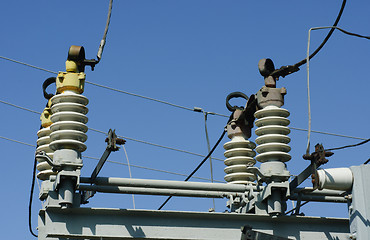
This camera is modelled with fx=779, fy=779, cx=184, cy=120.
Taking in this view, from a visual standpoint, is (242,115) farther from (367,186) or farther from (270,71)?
(367,186)

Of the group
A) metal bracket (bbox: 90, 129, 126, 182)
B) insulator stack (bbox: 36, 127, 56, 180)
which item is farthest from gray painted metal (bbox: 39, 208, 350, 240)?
insulator stack (bbox: 36, 127, 56, 180)

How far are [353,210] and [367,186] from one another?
28cm

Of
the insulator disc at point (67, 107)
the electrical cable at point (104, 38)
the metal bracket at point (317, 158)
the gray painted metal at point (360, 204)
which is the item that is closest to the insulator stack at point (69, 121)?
the insulator disc at point (67, 107)

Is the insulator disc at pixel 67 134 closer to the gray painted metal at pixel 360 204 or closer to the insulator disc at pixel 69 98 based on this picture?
the insulator disc at pixel 69 98

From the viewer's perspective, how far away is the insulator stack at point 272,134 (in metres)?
8.55

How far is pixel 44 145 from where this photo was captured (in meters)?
9.25

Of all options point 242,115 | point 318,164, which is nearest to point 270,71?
point 242,115

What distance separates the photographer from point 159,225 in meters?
7.97

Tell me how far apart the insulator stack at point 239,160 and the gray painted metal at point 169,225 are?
1501 millimetres

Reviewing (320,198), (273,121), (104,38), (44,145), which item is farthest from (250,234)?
(44,145)

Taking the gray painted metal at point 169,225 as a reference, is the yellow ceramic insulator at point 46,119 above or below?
above

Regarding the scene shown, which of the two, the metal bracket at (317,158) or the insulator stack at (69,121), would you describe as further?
the insulator stack at (69,121)

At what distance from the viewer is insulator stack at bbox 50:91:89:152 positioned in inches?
322

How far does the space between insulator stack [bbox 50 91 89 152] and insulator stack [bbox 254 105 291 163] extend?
1945 mm
